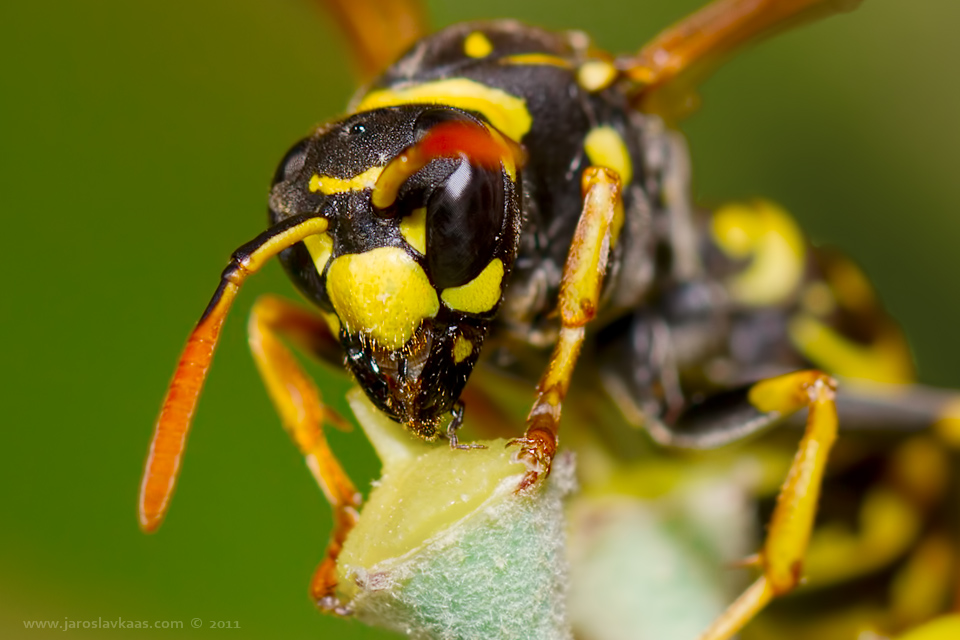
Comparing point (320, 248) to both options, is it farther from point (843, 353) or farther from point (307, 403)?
point (843, 353)

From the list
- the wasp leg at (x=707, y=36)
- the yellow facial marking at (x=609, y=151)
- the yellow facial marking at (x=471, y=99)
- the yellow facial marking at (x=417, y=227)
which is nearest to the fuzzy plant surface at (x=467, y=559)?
the yellow facial marking at (x=417, y=227)

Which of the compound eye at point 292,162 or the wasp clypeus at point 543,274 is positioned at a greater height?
the compound eye at point 292,162

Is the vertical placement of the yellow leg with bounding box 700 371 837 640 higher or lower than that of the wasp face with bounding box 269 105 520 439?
lower

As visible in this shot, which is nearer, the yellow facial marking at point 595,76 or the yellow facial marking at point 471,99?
the yellow facial marking at point 471,99

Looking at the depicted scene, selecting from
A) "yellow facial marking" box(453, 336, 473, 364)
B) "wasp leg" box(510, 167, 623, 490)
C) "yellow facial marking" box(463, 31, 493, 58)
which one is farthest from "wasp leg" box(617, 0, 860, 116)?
"yellow facial marking" box(453, 336, 473, 364)

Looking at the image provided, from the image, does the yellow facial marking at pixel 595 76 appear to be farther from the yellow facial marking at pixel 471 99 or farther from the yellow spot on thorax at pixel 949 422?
the yellow spot on thorax at pixel 949 422

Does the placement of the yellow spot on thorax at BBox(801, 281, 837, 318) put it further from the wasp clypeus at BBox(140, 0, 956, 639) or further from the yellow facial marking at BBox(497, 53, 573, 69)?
the yellow facial marking at BBox(497, 53, 573, 69)
